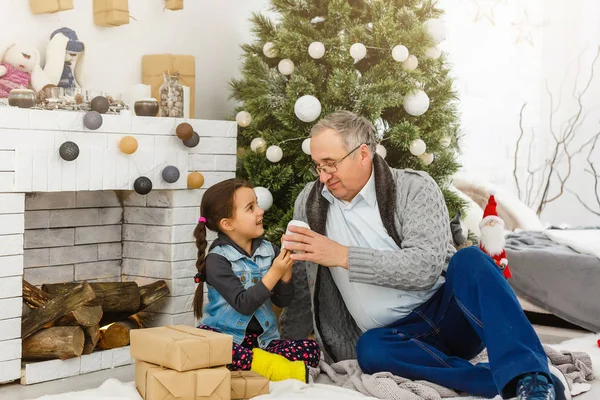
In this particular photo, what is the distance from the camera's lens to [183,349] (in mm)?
2107

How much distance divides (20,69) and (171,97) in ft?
1.92

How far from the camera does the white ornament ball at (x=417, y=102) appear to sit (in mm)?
3186

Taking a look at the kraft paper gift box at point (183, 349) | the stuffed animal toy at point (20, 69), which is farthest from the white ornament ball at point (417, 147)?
the stuffed animal toy at point (20, 69)

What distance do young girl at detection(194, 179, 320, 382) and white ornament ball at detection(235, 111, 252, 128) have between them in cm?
70

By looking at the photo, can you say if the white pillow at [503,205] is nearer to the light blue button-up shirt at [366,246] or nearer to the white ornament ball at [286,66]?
the white ornament ball at [286,66]

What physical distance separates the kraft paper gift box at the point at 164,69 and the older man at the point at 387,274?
92 centimetres

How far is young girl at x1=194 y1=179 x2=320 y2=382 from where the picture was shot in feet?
8.11

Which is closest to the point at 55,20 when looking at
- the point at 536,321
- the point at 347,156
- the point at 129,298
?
the point at 129,298

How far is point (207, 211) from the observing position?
8.77 feet

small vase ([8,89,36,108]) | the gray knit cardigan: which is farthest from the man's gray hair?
small vase ([8,89,36,108])

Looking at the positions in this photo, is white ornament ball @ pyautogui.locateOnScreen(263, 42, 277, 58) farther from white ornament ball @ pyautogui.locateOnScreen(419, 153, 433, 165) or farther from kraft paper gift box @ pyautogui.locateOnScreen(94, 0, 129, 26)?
white ornament ball @ pyautogui.locateOnScreen(419, 153, 433, 165)

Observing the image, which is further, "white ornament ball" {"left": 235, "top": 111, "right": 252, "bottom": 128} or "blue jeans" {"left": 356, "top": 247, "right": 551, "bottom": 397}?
"white ornament ball" {"left": 235, "top": 111, "right": 252, "bottom": 128}

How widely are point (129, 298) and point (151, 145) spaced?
0.58m

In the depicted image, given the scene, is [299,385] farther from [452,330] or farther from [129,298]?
[129,298]
